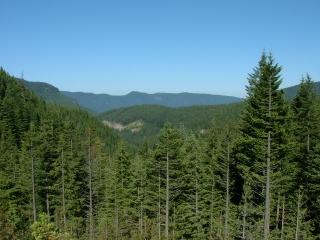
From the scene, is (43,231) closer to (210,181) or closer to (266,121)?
(266,121)

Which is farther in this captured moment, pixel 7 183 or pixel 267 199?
pixel 7 183

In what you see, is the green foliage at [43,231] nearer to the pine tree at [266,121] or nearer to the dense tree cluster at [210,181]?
the dense tree cluster at [210,181]

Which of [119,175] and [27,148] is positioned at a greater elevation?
[27,148]

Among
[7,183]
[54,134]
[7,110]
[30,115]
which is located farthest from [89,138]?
[30,115]

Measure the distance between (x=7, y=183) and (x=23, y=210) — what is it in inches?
207

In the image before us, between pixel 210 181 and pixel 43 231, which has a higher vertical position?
pixel 43 231

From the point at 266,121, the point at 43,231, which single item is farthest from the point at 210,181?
the point at 43,231

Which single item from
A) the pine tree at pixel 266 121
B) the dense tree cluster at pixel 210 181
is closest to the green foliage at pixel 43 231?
the dense tree cluster at pixel 210 181

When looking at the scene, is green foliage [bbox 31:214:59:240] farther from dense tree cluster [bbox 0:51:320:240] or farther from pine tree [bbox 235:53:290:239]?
pine tree [bbox 235:53:290:239]

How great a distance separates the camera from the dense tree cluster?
87.2ft

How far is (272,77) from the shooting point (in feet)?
86.7

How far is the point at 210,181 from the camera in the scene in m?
41.5

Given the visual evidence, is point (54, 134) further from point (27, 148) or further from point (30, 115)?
point (30, 115)

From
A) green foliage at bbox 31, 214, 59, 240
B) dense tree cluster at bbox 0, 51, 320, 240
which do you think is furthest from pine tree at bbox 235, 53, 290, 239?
green foliage at bbox 31, 214, 59, 240
